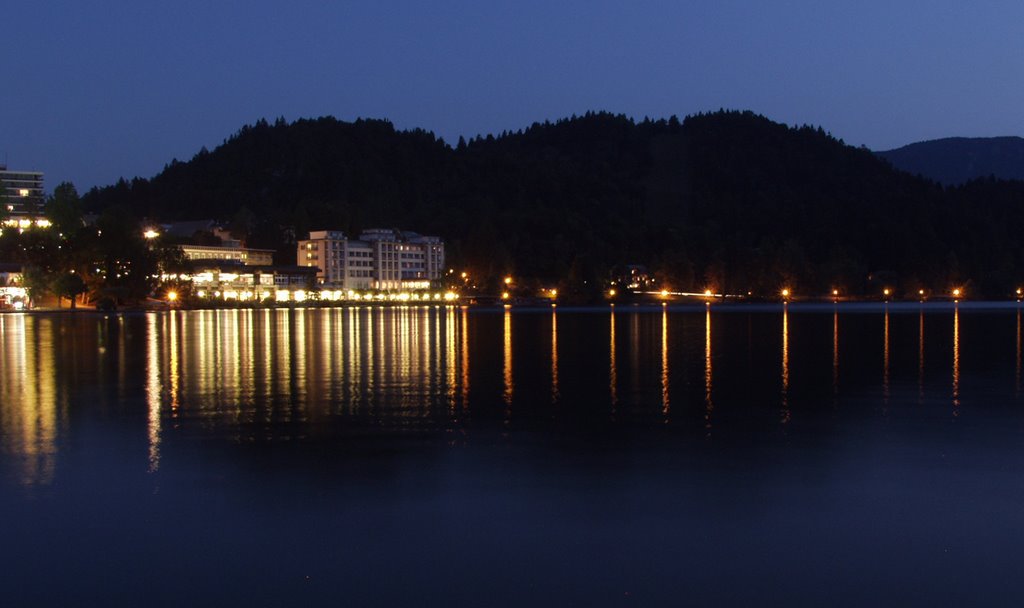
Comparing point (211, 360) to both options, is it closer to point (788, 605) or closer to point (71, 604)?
point (71, 604)

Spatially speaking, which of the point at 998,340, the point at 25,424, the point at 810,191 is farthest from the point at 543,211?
the point at 25,424

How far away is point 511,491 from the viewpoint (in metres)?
9.80

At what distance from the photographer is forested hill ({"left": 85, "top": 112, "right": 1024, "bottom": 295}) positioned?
426ft

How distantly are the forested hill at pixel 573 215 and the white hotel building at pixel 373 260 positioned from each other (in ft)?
23.7

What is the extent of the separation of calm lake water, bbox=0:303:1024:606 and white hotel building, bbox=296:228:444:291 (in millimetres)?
104133

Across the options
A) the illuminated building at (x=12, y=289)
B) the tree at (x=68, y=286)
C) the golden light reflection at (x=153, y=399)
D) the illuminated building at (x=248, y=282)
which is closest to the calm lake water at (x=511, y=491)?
the golden light reflection at (x=153, y=399)

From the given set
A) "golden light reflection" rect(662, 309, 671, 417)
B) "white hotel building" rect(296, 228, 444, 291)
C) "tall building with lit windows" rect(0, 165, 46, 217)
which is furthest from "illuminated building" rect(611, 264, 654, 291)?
"golden light reflection" rect(662, 309, 671, 417)

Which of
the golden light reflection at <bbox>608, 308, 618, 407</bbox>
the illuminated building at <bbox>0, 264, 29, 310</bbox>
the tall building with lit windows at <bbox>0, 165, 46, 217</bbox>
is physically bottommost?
the golden light reflection at <bbox>608, 308, 618, 407</bbox>

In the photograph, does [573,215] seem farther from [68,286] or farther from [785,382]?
[785,382]

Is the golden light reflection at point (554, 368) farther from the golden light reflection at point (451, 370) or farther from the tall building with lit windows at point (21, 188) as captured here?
the tall building with lit windows at point (21, 188)

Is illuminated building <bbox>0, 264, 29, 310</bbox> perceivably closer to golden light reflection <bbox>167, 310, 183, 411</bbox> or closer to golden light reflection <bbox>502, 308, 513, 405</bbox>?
golden light reflection <bbox>167, 310, 183, 411</bbox>

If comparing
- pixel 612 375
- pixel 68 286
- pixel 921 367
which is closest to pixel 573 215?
pixel 68 286

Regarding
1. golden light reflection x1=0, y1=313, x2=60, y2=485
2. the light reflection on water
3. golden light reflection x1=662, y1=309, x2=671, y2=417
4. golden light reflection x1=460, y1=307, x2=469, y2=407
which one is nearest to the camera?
golden light reflection x1=0, y1=313, x2=60, y2=485

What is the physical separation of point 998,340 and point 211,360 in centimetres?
3012
